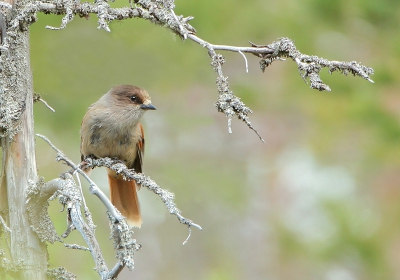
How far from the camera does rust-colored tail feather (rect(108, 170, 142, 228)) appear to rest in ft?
16.7

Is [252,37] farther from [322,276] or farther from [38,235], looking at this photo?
[38,235]

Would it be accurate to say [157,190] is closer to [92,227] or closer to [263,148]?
[92,227]

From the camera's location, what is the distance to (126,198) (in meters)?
5.20

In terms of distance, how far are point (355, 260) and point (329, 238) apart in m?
0.42

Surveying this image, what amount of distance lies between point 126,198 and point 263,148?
532cm

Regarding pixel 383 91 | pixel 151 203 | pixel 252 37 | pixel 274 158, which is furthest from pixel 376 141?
pixel 151 203

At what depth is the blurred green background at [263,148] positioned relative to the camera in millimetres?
6734

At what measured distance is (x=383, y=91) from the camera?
680cm

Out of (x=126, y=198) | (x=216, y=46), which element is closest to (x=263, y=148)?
(x=126, y=198)

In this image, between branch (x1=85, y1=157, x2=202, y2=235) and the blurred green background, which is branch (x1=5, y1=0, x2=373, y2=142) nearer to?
branch (x1=85, y1=157, x2=202, y2=235)

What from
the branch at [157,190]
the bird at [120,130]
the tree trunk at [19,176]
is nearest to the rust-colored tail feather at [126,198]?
the bird at [120,130]

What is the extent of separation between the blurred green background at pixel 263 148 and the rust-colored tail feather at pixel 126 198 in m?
0.94

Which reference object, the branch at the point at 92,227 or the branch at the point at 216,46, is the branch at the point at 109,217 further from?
the branch at the point at 216,46

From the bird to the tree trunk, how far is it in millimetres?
1506
